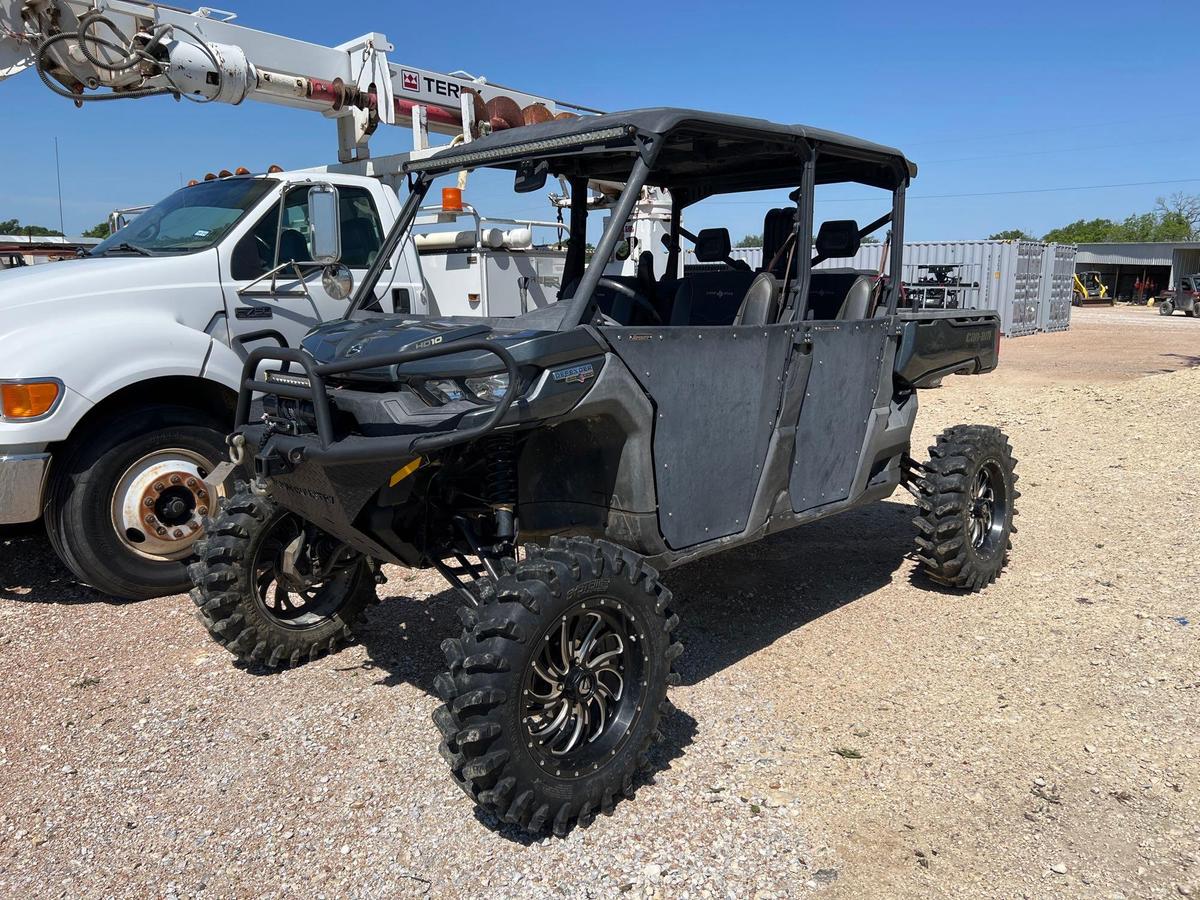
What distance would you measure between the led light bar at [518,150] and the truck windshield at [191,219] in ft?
7.29

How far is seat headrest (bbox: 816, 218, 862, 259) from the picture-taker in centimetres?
481

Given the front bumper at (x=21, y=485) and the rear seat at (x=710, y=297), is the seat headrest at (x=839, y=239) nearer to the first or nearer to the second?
the rear seat at (x=710, y=297)

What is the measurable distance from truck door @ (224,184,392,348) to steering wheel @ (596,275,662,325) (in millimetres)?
1638

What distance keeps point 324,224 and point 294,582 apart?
7.83 ft

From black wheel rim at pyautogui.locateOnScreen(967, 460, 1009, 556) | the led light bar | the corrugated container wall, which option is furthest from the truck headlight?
the corrugated container wall

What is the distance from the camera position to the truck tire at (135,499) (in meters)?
5.05

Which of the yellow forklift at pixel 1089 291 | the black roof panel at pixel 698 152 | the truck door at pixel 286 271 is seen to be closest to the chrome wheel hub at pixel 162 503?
the truck door at pixel 286 271

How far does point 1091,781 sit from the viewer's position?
11.5ft

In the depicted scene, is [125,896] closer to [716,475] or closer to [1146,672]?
[716,475]

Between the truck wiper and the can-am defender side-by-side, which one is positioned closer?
the can-am defender side-by-side

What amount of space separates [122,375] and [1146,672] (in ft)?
17.7

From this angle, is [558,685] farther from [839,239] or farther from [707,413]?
[839,239]

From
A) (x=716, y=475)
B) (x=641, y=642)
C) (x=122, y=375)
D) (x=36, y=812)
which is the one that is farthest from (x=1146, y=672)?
(x=122, y=375)

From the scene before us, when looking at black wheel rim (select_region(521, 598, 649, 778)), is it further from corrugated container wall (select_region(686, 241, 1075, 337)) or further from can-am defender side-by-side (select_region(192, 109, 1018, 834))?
corrugated container wall (select_region(686, 241, 1075, 337))
